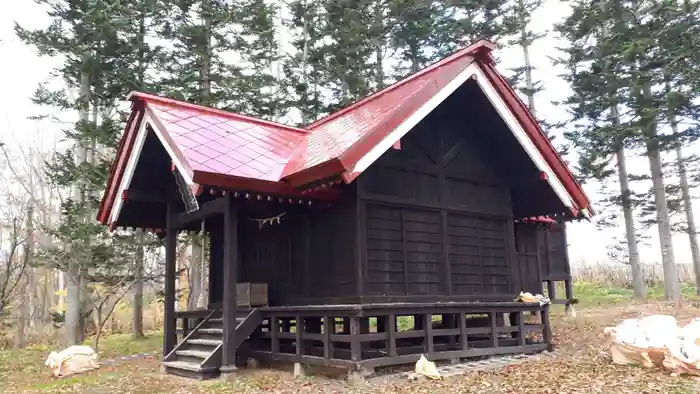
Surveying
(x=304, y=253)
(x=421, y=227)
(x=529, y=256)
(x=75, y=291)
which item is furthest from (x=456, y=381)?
(x=75, y=291)

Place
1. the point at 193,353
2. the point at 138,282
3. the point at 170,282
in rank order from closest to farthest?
the point at 193,353 < the point at 170,282 < the point at 138,282

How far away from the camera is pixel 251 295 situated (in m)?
8.86

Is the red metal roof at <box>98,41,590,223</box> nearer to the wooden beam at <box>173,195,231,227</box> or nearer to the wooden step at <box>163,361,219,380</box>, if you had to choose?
the wooden beam at <box>173,195,231,227</box>

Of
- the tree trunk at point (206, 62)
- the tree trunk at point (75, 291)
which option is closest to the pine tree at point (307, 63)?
the tree trunk at point (206, 62)

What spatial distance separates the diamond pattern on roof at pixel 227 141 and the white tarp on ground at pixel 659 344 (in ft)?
18.1

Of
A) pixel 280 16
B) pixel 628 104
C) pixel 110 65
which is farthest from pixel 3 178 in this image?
pixel 628 104

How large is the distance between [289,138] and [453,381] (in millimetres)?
5061

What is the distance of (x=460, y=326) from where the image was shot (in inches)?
334

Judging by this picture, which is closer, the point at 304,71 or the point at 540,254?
the point at 540,254

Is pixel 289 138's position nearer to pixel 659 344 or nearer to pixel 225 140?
pixel 225 140

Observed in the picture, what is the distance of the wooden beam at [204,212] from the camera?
25.7 feet

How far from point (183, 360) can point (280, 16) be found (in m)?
19.7

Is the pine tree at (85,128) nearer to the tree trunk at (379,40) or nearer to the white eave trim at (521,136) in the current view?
the tree trunk at (379,40)

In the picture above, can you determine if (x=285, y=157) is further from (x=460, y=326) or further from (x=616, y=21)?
(x=616, y=21)
